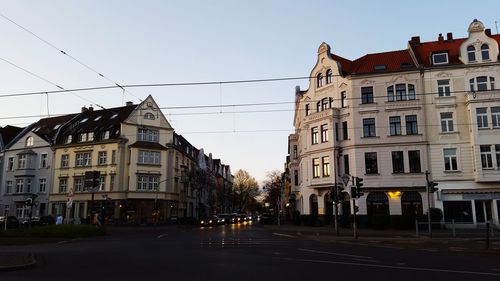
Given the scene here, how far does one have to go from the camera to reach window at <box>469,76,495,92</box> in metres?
38.3

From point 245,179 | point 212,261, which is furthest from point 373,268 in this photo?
point 245,179

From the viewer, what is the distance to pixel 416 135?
3938cm

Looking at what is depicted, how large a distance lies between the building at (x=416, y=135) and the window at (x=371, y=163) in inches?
3.6

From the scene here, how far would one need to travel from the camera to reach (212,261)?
14.1 metres

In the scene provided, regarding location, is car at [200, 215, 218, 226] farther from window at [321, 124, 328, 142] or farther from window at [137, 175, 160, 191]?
window at [321, 124, 328, 142]

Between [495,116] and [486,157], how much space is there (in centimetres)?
374

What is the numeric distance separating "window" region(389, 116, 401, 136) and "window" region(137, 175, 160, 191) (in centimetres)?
3319

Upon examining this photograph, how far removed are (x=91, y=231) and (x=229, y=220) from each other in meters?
41.7

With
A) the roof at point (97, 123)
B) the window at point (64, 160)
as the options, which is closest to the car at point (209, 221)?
the roof at point (97, 123)

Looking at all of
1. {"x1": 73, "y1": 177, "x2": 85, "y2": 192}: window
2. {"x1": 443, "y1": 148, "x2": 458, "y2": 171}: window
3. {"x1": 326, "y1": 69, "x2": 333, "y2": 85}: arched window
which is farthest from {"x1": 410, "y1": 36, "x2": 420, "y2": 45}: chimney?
{"x1": 73, "y1": 177, "x2": 85, "y2": 192}: window

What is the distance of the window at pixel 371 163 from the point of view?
4000cm

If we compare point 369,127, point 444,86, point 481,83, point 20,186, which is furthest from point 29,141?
point 481,83

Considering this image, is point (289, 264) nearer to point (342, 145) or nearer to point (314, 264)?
point (314, 264)

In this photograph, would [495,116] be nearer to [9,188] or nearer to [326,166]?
[326,166]
